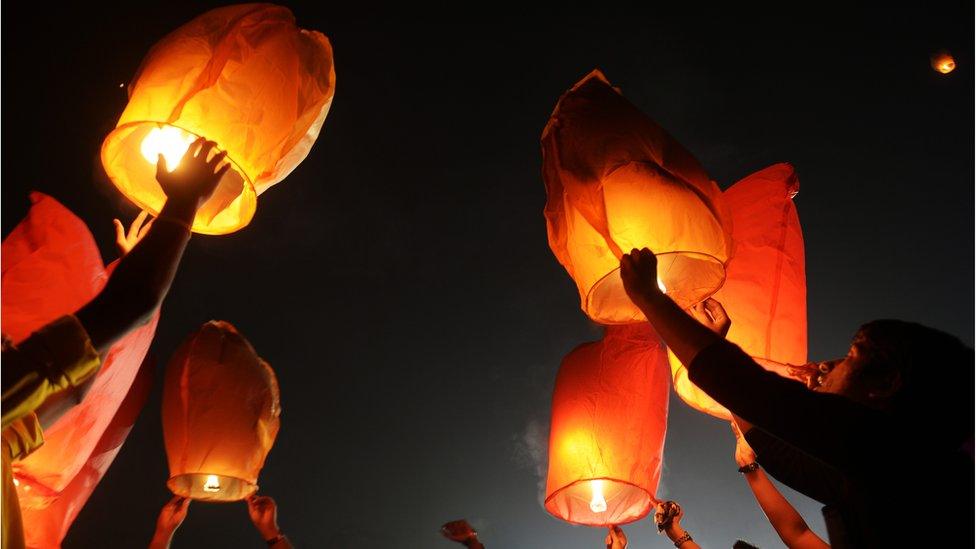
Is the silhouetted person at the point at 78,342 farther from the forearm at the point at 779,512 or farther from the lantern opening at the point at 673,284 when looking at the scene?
the forearm at the point at 779,512

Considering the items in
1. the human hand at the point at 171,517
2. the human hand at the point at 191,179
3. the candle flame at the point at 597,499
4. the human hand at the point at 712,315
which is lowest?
the human hand at the point at 171,517

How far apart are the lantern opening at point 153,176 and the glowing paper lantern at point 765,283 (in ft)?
5.19

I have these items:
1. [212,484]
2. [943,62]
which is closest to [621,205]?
[212,484]

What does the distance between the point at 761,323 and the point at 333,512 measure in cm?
643

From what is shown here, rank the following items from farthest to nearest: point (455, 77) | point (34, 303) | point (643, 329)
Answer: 1. point (455, 77)
2. point (643, 329)
3. point (34, 303)

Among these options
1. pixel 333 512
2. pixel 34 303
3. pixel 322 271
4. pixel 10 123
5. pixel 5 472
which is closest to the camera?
pixel 5 472

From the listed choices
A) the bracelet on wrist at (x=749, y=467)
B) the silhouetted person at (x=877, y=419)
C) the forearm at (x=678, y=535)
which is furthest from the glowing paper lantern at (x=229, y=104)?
the forearm at (x=678, y=535)

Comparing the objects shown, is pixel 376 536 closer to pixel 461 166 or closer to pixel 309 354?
pixel 309 354

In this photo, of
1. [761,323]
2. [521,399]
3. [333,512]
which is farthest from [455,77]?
[333,512]

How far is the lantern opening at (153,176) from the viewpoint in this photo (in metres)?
2.03

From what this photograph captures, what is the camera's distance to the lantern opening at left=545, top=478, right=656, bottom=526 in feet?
8.90

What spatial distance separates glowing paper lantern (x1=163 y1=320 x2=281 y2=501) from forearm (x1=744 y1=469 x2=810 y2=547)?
191 cm

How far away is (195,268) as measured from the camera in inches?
276

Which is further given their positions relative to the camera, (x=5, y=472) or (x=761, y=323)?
(x=761, y=323)
